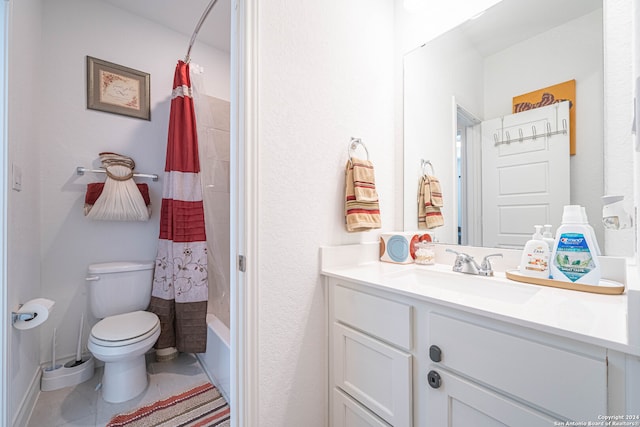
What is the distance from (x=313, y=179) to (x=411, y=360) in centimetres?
76

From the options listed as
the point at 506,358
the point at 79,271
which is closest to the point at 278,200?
the point at 506,358

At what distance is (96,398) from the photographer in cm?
152

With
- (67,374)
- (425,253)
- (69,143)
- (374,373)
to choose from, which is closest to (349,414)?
(374,373)

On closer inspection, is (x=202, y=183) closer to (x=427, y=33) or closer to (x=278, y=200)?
(x=278, y=200)

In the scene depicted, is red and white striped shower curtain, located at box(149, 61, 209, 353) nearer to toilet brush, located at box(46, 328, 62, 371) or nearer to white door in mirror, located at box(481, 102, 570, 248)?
toilet brush, located at box(46, 328, 62, 371)

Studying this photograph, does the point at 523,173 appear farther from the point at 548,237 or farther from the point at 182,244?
the point at 182,244

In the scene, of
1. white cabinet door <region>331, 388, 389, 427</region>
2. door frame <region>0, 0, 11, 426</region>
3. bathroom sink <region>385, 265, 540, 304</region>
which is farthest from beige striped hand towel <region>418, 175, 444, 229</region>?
door frame <region>0, 0, 11, 426</region>

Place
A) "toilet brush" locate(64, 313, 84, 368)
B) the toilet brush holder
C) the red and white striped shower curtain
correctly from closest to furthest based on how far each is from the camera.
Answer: the toilet brush holder < "toilet brush" locate(64, 313, 84, 368) < the red and white striped shower curtain

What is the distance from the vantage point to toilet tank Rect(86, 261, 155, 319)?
67.1 inches

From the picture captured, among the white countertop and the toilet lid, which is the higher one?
the white countertop

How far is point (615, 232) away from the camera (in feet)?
2.83

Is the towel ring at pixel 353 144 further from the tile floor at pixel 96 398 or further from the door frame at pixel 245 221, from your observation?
the tile floor at pixel 96 398

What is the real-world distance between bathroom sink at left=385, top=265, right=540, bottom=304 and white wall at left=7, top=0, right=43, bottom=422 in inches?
62.7

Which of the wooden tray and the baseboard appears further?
the baseboard
